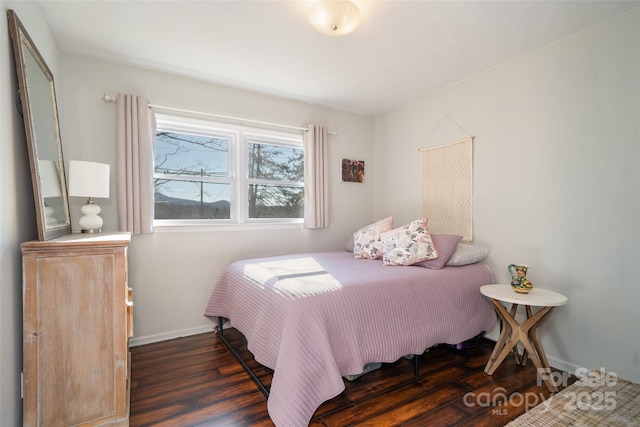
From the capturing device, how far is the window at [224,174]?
288 cm

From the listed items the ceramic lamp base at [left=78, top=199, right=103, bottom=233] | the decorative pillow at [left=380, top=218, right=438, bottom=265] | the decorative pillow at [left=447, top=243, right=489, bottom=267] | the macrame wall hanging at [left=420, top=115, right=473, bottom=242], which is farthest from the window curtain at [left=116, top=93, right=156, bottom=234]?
the macrame wall hanging at [left=420, top=115, right=473, bottom=242]

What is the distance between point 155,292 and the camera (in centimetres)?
271

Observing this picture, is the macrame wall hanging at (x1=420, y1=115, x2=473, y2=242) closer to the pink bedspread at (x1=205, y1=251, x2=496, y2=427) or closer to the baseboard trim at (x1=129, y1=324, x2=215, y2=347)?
the pink bedspread at (x1=205, y1=251, x2=496, y2=427)

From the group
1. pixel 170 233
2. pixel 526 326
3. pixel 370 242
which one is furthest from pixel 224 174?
pixel 526 326

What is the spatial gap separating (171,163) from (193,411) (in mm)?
2110

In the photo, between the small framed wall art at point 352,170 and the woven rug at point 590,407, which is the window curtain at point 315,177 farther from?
the woven rug at point 590,407

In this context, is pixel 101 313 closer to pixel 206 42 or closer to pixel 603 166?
pixel 206 42

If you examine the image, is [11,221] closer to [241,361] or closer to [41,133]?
[41,133]

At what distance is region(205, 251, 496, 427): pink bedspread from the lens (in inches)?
60.3

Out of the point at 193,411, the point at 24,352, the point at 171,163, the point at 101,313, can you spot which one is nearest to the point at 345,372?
the point at 193,411

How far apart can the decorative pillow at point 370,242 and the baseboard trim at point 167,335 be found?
1.62 metres

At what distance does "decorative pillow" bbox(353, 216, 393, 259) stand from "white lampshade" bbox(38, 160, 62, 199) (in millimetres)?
2318

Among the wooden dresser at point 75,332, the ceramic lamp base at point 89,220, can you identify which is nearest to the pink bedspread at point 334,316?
the wooden dresser at point 75,332

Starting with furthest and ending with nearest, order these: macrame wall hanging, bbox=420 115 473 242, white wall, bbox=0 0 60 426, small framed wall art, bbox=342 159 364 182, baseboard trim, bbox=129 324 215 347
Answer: small framed wall art, bbox=342 159 364 182 < macrame wall hanging, bbox=420 115 473 242 < baseboard trim, bbox=129 324 215 347 < white wall, bbox=0 0 60 426
